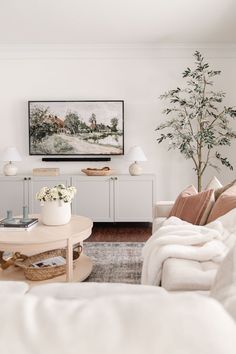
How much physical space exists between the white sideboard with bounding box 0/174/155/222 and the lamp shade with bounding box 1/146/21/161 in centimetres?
27

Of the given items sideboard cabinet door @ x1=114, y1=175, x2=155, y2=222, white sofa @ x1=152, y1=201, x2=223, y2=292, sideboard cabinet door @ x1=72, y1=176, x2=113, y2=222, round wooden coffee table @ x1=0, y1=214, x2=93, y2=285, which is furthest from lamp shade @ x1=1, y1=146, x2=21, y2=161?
white sofa @ x1=152, y1=201, x2=223, y2=292

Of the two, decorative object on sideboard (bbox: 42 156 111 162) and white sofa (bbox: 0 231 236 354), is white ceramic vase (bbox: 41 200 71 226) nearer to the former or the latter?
decorative object on sideboard (bbox: 42 156 111 162)

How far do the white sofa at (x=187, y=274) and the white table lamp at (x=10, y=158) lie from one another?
3.38m

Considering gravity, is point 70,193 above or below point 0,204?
above

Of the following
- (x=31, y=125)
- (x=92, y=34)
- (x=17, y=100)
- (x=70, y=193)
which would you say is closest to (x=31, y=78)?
(x=17, y=100)

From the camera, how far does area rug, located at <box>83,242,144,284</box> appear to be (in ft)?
9.38

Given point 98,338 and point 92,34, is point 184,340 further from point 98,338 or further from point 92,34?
point 92,34

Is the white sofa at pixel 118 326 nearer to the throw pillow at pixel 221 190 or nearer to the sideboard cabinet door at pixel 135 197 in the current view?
the throw pillow at pixel 221 190

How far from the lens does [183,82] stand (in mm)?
5062

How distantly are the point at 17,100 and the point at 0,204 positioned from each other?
1.59 metres

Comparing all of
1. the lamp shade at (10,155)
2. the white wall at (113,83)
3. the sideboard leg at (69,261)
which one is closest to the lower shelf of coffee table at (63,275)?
the sideboard leg at (69,261)

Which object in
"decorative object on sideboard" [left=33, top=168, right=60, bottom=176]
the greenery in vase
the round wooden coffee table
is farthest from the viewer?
"decorative object on sideboard" [left=33, top=168, right=60, bottom=176]

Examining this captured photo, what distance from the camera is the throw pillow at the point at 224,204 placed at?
8.26 ft

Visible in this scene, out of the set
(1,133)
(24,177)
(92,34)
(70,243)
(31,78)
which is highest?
(92,34)
